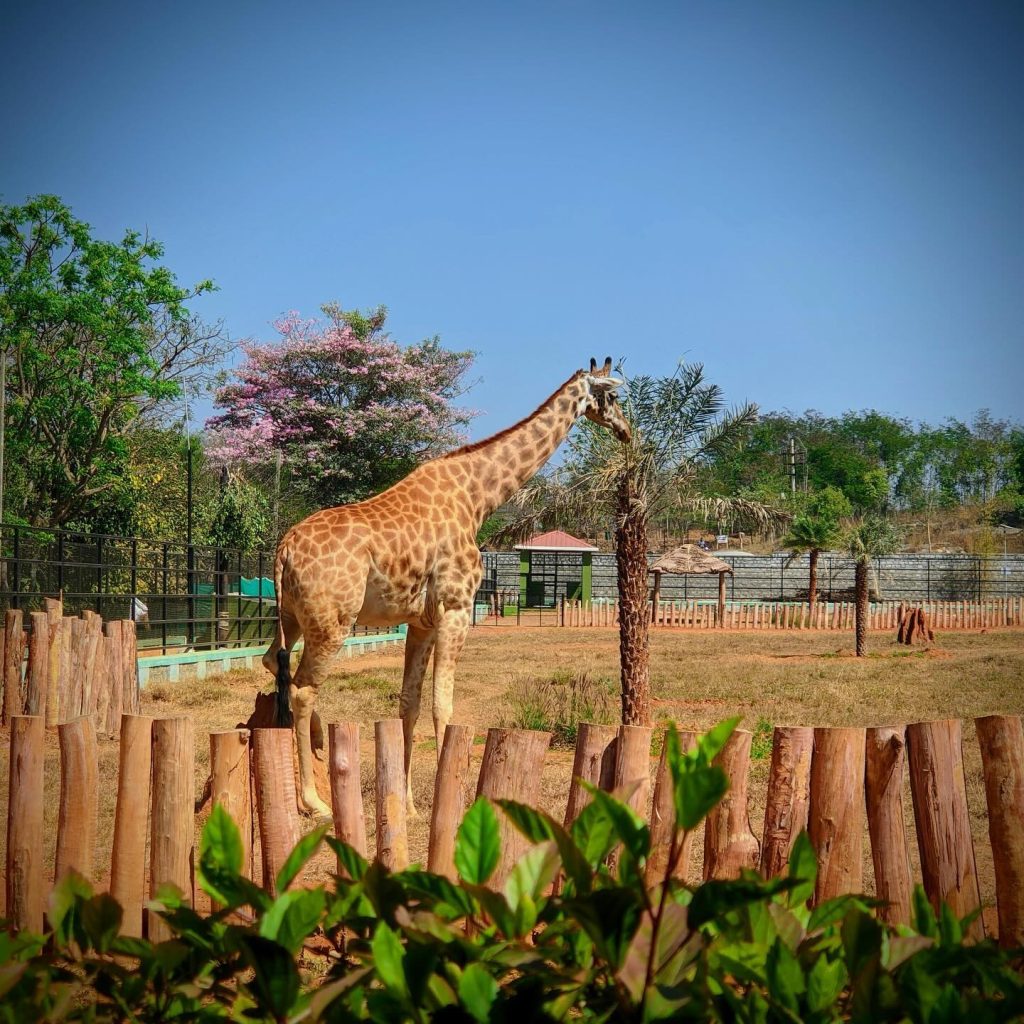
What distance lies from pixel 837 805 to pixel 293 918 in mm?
2572

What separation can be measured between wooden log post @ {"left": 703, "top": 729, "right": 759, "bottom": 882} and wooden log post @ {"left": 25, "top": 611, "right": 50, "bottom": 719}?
6714mm

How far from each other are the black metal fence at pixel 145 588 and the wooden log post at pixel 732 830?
9.48 m

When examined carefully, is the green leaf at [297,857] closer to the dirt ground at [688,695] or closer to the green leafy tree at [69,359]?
the dirt ground at [688,695]

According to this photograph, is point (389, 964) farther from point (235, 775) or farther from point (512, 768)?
point (235, 775)

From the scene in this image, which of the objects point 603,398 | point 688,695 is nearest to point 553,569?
point 688,695

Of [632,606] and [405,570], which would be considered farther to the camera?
[632,606]

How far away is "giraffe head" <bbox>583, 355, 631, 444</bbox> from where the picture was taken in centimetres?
816

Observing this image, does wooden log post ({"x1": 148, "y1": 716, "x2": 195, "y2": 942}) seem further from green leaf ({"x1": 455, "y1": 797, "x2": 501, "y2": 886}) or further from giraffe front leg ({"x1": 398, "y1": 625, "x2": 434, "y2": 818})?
giraffe front leg ({"x1": 398, "y1": 625, "x2": 434, "y2": 818})

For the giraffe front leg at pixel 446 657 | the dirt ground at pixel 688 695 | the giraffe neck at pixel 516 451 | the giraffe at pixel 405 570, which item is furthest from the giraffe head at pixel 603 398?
the dirt ground at pixel 688 695

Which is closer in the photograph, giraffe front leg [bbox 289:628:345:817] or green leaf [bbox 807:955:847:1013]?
green leaf [bbox 807:955:847:1013]

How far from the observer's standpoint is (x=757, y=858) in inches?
156

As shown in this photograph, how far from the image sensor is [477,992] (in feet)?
4.69

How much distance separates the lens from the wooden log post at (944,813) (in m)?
3.72

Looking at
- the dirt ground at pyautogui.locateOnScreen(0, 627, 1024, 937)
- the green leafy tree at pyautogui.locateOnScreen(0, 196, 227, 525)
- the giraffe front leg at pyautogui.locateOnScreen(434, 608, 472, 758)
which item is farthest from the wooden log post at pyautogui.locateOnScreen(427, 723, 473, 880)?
the green leafy tree at pyautogui.locateOnScreen(0, 196, 227, 525)
